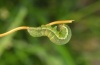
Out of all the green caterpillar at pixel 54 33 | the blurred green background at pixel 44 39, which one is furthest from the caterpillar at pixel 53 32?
the blurred green background at pixel 44 39

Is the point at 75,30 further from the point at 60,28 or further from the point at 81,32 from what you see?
the point at 60,28

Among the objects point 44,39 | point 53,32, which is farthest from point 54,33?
point 44,39

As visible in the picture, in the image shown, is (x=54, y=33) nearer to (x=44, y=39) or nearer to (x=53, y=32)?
(x=53, y=32)

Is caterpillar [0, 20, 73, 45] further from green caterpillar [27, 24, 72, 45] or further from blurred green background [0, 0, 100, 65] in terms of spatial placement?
blurred green background [0, 0, 100, 65]

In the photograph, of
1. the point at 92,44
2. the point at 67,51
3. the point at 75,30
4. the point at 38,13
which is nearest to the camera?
the point at 67,51

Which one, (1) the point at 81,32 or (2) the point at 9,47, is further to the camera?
(1) the point at 81,32

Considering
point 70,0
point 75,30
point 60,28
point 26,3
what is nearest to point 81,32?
point 75,30
